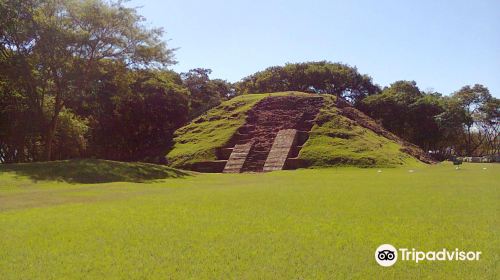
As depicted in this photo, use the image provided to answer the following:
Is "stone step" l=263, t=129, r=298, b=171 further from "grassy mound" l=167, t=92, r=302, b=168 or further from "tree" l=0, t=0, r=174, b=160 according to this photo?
"tree" l=0, t=0, r=174, b=160

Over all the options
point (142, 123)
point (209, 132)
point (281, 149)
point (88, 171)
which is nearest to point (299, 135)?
point (281, 149)

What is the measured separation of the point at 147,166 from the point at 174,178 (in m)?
2.44

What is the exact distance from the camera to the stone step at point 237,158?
29233mm

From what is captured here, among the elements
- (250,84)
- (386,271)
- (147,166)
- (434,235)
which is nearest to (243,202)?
(434,235)

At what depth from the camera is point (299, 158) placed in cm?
2961

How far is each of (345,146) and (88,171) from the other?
1773 centimetres

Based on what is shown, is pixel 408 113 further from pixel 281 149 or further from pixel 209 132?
pixel 209 132

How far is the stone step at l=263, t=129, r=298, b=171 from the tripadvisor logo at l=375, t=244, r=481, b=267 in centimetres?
2269

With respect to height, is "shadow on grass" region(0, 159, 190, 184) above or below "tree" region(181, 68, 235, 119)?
below

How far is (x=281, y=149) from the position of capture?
31141 millimetres

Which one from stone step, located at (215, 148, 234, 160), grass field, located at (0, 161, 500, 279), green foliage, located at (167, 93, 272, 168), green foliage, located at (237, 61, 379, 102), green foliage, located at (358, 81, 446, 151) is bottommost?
grass field, located at (0, 161, 500, 279)

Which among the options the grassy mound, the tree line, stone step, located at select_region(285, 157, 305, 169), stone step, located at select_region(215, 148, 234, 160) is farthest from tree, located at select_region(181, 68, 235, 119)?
stone step, located at select_region(285, 157, 305, 169)

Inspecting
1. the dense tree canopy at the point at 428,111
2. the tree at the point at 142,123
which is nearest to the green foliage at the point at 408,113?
the dense tree canopy at the point at 428,111

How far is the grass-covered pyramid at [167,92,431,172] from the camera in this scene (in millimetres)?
29828
